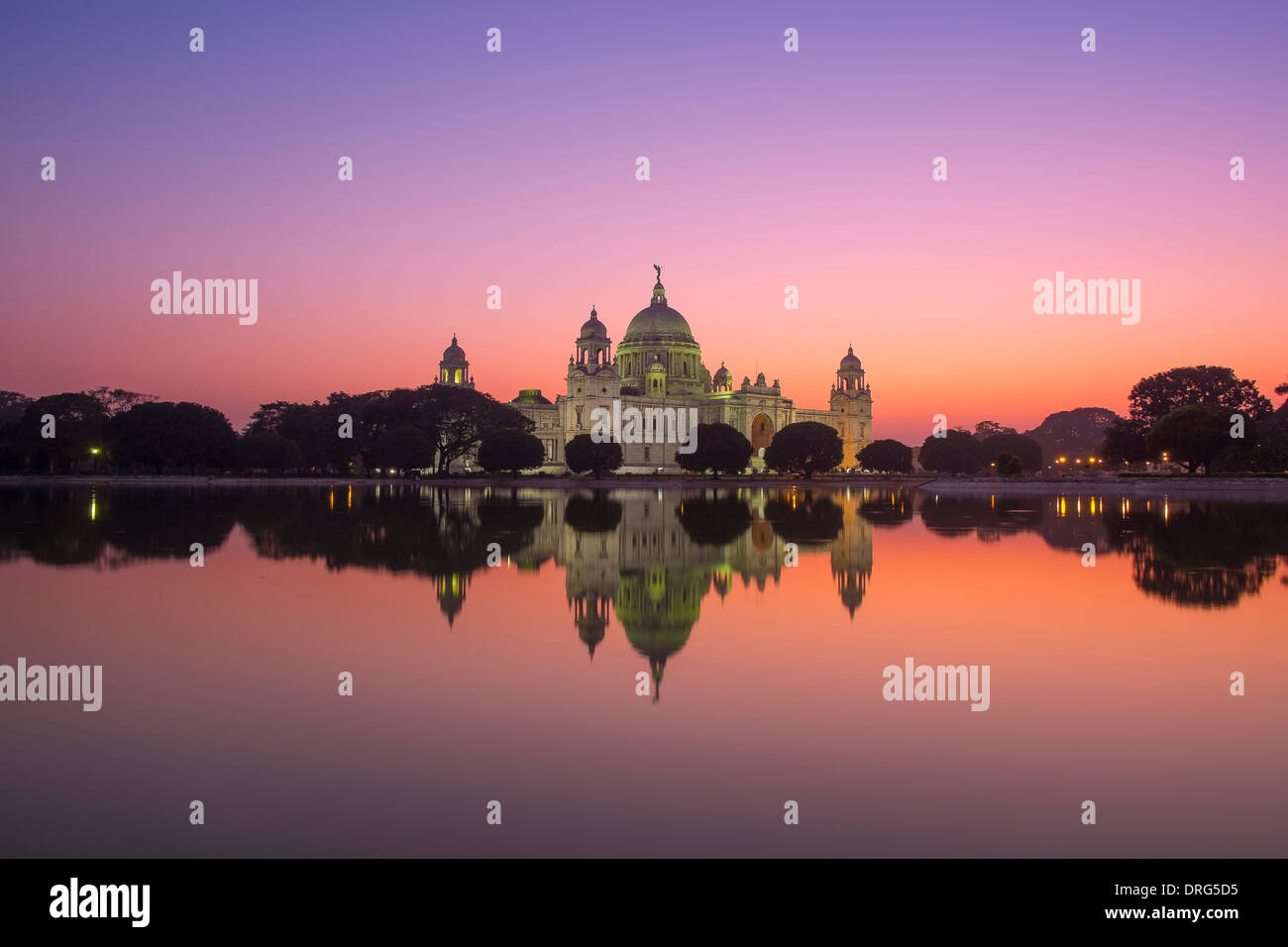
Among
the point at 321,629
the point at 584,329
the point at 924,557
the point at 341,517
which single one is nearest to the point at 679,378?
the point at 584,329

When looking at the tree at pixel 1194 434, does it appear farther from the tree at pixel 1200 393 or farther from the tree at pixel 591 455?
the tree at pixel 591 455

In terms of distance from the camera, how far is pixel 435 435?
92.2m

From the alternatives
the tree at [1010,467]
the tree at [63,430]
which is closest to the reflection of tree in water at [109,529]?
the tree at [63,430]

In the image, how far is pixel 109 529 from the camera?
93.5ft

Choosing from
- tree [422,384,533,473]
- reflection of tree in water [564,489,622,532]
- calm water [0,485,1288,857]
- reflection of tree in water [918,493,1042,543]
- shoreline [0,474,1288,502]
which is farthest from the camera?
tree [422,384,533,473]

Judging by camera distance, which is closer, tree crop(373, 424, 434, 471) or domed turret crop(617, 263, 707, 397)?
tree crop(373, 424, 434, 471)

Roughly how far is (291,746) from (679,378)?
12671 cm

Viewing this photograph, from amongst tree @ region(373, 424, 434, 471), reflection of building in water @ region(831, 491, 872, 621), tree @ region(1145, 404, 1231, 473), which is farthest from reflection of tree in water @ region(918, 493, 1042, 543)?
tree @ region(373, 424, 434, 471)

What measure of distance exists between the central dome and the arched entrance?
582 inches

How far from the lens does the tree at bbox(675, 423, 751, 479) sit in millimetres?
97312

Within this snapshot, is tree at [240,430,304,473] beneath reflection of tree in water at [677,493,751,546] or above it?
above

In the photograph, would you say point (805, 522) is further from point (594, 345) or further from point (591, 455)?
point (594, 345)

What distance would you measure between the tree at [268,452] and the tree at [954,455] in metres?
73.2
